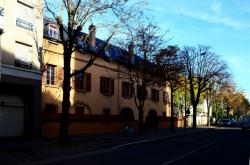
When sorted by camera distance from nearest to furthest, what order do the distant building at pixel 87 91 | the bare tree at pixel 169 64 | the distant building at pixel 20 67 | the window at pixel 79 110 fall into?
the distant building at pixel 20 67, the distant building at pixel 87 91, the window at pixel 79 110, the bare tree at pixel 169 64

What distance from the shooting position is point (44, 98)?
35625 millimetres

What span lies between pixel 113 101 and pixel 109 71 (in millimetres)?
3101

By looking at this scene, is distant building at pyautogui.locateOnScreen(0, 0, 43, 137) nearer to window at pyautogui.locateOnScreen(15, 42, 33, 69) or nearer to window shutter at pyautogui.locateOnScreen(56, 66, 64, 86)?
window at pyautogui.locateOnScreen(15, 42, 33, 69)

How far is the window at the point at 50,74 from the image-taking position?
3659 centimetres

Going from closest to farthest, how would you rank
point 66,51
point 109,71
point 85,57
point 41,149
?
point 41,149
point 66,51
point 85,57
point 109,71

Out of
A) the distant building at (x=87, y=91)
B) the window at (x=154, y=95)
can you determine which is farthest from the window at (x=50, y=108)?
the window at (x=154, y=95)

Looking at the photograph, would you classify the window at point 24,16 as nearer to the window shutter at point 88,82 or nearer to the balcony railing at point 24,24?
the balcony railing at point 24,24

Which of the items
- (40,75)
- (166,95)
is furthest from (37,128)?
(166,95)

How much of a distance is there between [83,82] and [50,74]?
5.58 meters

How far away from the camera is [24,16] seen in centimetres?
3091

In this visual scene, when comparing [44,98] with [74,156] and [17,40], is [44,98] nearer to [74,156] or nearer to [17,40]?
[17,40]

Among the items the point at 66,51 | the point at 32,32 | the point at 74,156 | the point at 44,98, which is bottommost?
the point at 74,156

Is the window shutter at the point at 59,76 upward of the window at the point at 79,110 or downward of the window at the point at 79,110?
upward

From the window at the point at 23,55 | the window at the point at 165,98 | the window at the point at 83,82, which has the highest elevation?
the window at the point at 23,55
